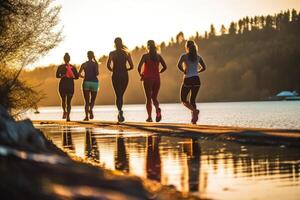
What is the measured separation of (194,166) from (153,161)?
0.92 metres

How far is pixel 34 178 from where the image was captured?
2707 mm

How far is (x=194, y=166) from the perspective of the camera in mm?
6809

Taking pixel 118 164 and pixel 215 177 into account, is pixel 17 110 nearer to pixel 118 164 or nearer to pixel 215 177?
pixel 118 164

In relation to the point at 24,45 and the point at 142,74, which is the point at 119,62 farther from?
the point at 24,45

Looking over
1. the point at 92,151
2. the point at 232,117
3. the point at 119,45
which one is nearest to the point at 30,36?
the point at 119,45

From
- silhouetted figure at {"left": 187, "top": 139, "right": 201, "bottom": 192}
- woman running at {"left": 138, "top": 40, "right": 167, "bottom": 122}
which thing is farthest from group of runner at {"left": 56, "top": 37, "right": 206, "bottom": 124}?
silhouetted figure at {"left": 187, "top": 139, "right": 201, "bottom": 192}

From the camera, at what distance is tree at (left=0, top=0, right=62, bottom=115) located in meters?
22.6

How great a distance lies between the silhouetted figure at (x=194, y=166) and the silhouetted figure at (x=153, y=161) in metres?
0.35

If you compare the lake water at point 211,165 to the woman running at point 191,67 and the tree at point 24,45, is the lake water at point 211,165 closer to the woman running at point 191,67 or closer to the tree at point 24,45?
the woman running at point 191,67

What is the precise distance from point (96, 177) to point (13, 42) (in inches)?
819

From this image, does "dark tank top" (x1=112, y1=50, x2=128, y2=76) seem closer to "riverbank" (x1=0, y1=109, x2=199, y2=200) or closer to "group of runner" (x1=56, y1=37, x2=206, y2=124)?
"group of runner" (x1=56, y1=37, x2=206, y2=124)

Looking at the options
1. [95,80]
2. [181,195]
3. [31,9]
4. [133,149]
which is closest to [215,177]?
[181,195]

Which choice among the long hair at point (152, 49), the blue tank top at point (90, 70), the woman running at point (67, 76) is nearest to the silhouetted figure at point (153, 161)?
the long hair at point (152, 49)

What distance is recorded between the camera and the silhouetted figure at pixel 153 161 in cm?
614
